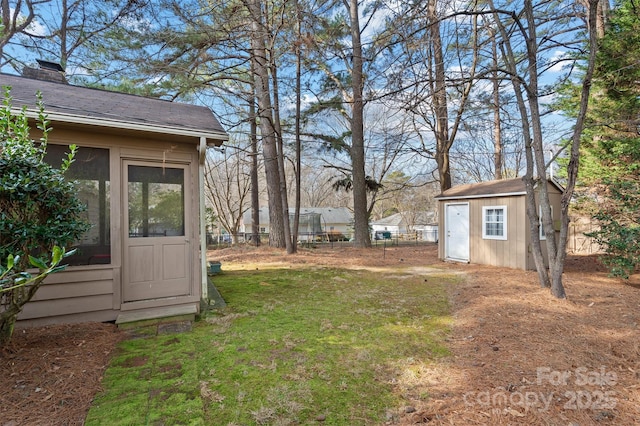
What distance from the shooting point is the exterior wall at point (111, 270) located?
3.47 m

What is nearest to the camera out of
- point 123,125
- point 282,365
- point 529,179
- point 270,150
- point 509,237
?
point 282,365

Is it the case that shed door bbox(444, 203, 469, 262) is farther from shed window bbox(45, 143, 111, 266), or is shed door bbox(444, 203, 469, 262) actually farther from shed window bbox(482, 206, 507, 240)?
shed window bbox(45, 143, 111, 266)

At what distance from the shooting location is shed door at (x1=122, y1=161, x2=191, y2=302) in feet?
12.9

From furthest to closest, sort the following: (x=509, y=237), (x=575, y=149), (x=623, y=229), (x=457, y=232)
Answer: (x=457, y=232) < (x=509, y=237) < (x=623, y=229) < (x=575, y=149)

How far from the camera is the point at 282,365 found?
2.76 m

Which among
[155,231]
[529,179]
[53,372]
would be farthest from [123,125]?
[529,179]

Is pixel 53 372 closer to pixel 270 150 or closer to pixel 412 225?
pixel 270 150

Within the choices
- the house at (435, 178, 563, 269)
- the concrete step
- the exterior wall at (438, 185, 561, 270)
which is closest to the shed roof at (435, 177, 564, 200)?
the house at (435, 178, 563, 269)

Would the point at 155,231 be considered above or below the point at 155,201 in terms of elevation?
below

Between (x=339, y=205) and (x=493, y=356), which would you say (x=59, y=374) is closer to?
(x=493, y=356)

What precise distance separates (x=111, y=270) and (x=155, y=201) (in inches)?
39.6

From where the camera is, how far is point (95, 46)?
8312 mm

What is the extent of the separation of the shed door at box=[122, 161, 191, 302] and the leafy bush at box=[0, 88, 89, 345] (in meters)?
0.99

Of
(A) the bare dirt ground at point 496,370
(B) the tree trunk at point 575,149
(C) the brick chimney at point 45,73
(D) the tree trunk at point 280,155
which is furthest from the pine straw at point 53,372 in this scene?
(D) the tree trunk at point 280,155
